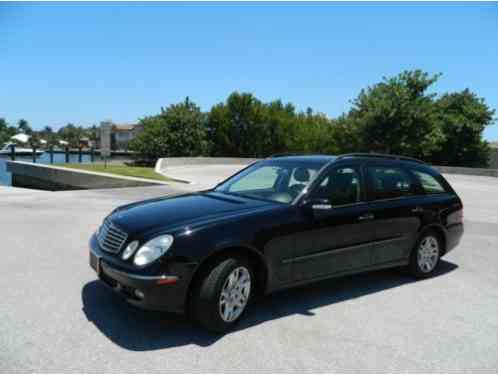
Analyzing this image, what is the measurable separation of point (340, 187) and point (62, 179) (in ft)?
64.2

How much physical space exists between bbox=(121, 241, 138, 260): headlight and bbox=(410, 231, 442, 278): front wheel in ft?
11.6

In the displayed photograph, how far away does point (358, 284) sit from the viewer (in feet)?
17.0

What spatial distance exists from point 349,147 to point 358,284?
115ft

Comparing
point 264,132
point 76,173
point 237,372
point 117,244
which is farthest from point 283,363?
point 264,132

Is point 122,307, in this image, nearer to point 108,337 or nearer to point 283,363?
point 108,337

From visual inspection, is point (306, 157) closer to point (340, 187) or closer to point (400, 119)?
point (340, 187)

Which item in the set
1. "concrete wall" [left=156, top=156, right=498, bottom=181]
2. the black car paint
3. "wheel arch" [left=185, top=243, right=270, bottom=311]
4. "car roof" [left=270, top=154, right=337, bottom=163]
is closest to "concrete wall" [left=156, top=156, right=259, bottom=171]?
"concrete wall" [left=156, top=156, right=498, bottom=181]

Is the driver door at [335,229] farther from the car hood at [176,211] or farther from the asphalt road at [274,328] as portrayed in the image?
the car hood at [176,211]

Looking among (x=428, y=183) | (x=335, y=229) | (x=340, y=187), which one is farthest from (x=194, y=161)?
(x=335, y=229)

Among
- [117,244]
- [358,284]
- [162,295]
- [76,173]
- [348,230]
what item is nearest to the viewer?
[162,295]

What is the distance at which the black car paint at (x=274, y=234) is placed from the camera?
3504 mm

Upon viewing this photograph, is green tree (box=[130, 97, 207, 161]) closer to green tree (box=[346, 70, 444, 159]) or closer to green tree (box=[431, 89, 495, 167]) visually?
green tree (box=[346, 70, 444, 159])

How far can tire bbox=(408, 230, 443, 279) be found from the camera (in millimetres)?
5398

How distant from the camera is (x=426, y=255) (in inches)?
218
